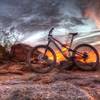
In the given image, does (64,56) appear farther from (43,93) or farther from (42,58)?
(43,93)

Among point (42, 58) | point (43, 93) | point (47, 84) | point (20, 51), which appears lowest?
point (43, 93)

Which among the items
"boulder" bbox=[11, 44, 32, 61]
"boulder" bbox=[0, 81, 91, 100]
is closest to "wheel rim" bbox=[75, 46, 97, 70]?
"boulder" bbox=[11, 44, 32, 61]

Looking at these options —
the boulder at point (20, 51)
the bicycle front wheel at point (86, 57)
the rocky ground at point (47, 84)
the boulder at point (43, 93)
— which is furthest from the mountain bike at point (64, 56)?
the boulder at point (43, 93)

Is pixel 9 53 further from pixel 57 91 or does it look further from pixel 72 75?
pixel 57 91

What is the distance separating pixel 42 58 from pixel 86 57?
1.38 metres

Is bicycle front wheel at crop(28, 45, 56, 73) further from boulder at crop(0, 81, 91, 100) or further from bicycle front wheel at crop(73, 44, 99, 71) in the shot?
boulder at crop(0, 81, 91, 100)

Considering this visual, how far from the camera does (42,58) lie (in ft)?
36.6

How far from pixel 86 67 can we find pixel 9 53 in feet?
10.2

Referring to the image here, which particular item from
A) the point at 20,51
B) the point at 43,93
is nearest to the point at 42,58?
the point at 20,51

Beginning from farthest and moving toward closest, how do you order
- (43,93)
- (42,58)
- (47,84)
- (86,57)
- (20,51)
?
(20,51)
(86,57)
(42,58)
(47,84)
(43,93)

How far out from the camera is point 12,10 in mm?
16078

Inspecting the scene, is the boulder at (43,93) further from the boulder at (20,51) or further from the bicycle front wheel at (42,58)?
the boulder at (20,51)

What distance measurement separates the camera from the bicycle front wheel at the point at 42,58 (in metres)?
11.1

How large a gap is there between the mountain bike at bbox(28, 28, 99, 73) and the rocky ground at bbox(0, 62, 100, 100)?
10.5 inches
